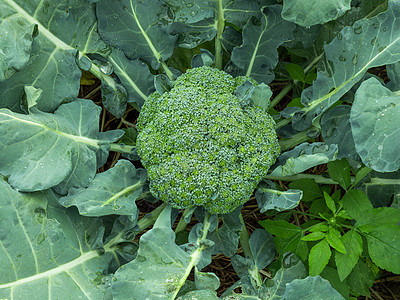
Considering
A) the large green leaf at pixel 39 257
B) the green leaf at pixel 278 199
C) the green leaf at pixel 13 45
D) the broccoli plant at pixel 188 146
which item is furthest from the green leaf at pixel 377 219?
the green leaf at pixel 13 45

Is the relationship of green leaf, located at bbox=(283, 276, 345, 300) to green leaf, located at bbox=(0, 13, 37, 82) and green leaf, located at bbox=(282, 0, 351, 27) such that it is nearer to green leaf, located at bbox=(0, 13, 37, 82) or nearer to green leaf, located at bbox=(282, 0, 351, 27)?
green leaf, located at bbox=(282, 0, 351, 27)

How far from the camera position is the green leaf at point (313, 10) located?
3.99 feet

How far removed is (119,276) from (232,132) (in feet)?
1.78

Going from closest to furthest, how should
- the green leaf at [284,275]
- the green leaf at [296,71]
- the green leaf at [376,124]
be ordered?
the green leaf at [376,124], the green leaf at [284,275], the green leaf at [296,71]

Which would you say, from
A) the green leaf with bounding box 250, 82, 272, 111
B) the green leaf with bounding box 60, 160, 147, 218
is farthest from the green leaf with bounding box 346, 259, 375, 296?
the green leaf with bounding box 60, 160, 147, 218

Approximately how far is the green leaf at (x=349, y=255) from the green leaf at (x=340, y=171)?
0.60 ft

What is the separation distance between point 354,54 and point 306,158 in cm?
36

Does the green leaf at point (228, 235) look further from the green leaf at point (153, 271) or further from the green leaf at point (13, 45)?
the green leaf at point (13, 45)

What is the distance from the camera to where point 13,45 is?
4.08ft

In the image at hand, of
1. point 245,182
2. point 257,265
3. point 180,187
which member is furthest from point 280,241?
point 180,187

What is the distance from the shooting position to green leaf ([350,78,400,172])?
3.67ft

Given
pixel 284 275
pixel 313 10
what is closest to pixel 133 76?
pixel 313 10

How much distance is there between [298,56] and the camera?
1.69m

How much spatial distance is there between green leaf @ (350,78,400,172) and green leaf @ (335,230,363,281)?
0.27 metres
